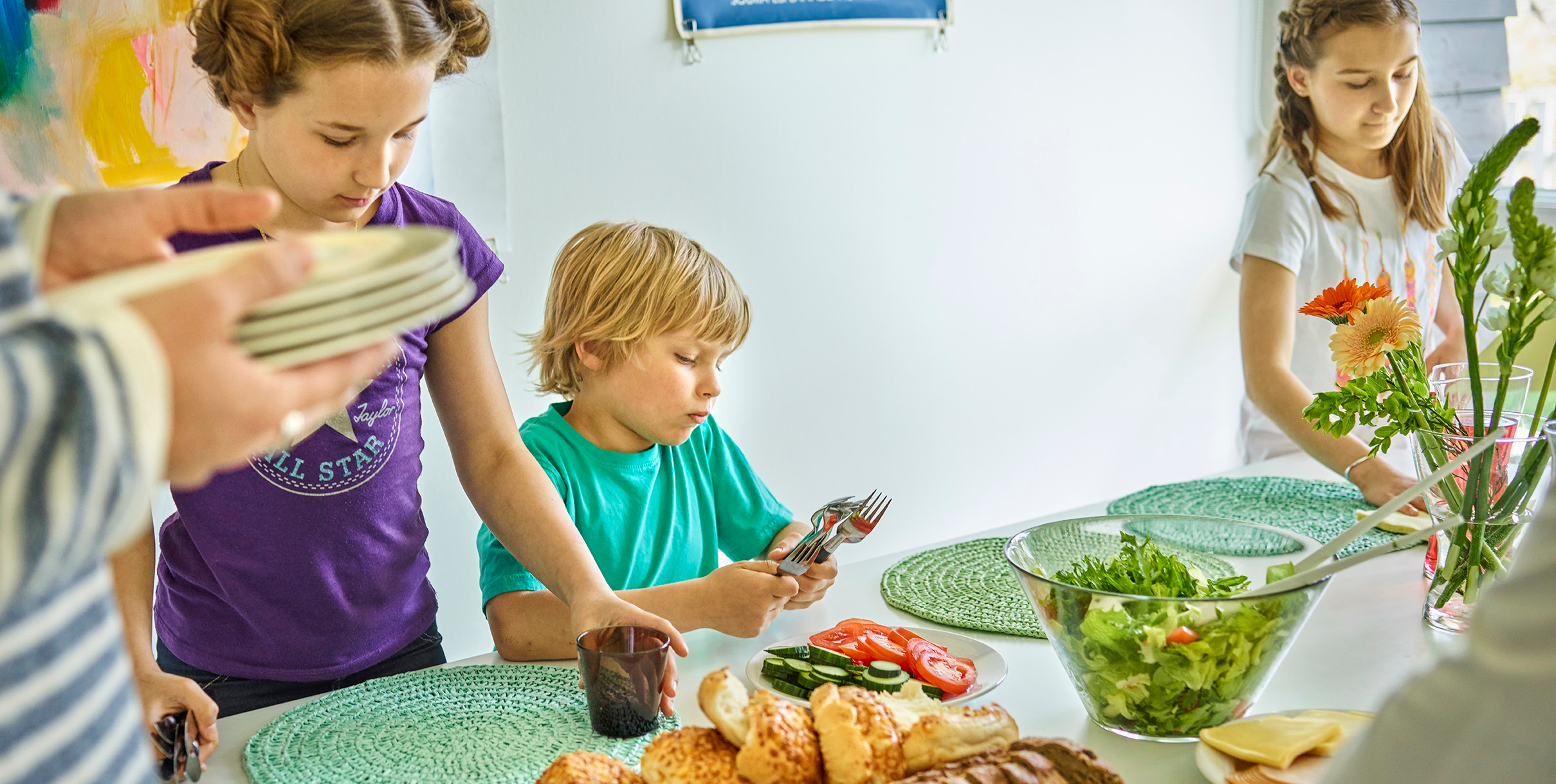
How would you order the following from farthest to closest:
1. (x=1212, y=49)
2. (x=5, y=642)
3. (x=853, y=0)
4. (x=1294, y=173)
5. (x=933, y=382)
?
1. (x=1212, y=49)
2. (x=933, y=382)
3. (x=853, y=0)
4. (x=1294, y=173)
5. (x=5, y=642)

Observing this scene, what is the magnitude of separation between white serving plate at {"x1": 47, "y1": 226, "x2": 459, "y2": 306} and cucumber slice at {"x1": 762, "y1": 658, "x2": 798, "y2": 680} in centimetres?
57

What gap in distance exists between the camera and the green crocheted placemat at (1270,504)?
1.42 metres

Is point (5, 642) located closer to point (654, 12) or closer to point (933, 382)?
point (654, 12)

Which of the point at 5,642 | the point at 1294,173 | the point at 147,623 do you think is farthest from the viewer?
the point at 1294,173

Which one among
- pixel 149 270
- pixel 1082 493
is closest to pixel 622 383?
pixel 149 270

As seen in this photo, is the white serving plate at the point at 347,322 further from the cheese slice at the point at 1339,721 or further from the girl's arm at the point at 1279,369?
the girl's arm at the point at 1279,369

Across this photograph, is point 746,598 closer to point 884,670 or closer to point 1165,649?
point 884,670

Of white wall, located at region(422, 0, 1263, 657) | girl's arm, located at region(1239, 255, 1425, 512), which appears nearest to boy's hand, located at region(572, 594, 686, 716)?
girl's arm, located at region(1239, 255, 1425, 512)

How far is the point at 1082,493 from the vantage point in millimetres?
3459

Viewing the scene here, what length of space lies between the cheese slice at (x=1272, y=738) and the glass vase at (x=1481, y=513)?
38 centimetres

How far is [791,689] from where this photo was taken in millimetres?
967

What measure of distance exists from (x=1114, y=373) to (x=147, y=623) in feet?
9.64

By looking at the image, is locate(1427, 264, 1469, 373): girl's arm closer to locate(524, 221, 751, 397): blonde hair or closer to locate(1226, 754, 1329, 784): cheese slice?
locate(524, 221, 751, 397): blonde hair

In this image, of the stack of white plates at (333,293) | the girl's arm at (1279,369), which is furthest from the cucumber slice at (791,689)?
the girl's arm at (1279,369)
